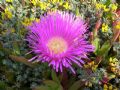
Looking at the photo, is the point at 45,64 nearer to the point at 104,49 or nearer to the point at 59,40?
the point at 59,40

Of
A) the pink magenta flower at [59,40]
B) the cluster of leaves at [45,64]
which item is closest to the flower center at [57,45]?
the pink magenta flower at [59,40]

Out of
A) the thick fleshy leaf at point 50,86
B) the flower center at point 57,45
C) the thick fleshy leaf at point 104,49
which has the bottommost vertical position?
the thick fleshy leaf at point 50,86

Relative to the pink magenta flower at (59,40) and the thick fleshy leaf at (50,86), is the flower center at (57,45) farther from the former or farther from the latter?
the thick fleshy leaf at (50,86)

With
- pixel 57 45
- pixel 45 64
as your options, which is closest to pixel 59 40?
pixel 57 45

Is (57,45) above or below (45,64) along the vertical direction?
above

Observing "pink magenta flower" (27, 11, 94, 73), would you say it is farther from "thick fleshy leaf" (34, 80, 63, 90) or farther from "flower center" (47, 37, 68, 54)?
"thick fleshy leaf" (34, 80, 63, 90)

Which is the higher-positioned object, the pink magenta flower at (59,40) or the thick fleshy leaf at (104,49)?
the pink magenta flower at (59,40)
